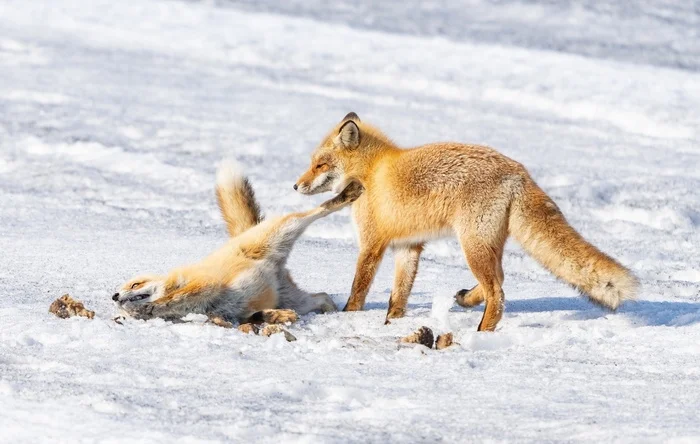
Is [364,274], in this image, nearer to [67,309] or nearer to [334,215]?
[67,309]

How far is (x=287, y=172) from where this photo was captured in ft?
32.6

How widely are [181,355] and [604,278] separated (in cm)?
214

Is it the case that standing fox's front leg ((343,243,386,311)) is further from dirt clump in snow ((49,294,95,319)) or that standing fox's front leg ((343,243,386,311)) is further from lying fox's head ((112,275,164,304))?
dirt clump in snow ((49,294,95,319))

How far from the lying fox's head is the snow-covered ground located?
0.19 metres

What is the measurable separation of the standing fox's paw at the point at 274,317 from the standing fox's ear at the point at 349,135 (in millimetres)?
1296

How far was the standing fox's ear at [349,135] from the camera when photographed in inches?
236

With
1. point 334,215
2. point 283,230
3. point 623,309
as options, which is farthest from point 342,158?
point 334,215

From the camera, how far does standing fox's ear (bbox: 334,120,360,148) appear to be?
19.6ft

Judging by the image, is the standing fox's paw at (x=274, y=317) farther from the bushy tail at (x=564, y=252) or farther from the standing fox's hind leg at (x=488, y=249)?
the bushy tail at (x=564, y=252)

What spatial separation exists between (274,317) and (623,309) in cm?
197

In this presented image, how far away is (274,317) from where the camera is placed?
518 cm

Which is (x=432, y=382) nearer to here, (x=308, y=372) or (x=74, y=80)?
(x=308, y=372)

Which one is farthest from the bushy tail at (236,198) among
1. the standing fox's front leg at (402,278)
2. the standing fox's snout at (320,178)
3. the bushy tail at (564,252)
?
the bushy tail at (564,252)

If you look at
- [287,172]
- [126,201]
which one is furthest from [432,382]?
[287,172]
